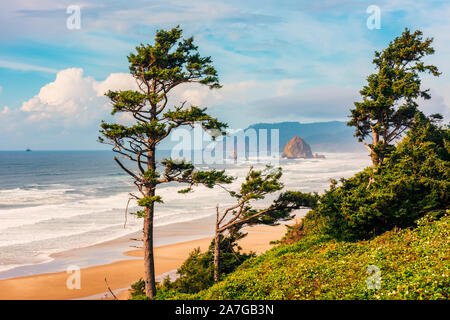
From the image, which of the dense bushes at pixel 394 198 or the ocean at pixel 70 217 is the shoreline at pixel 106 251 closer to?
the ocean at pixel 70 217

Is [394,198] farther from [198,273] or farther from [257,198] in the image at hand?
[198,273]

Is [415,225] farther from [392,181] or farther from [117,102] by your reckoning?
[117,102]

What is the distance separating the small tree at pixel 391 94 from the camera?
1689 centimetres

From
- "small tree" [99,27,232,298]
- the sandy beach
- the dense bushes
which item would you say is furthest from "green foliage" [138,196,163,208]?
the sandy beach

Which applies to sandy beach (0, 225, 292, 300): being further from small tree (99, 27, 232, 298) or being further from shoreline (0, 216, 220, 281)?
small tree (99, 27, 232, 298)

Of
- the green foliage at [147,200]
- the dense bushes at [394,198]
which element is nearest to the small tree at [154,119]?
the green foliage at [147,200]

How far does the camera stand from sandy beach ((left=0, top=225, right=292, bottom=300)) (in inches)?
660

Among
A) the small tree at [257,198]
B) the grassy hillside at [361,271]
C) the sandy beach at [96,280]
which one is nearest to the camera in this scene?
the grassy hillside at [361,271]

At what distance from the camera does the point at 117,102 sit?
12.3m

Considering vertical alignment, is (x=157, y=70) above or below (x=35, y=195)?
above

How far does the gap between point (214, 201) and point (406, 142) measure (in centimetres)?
3151
